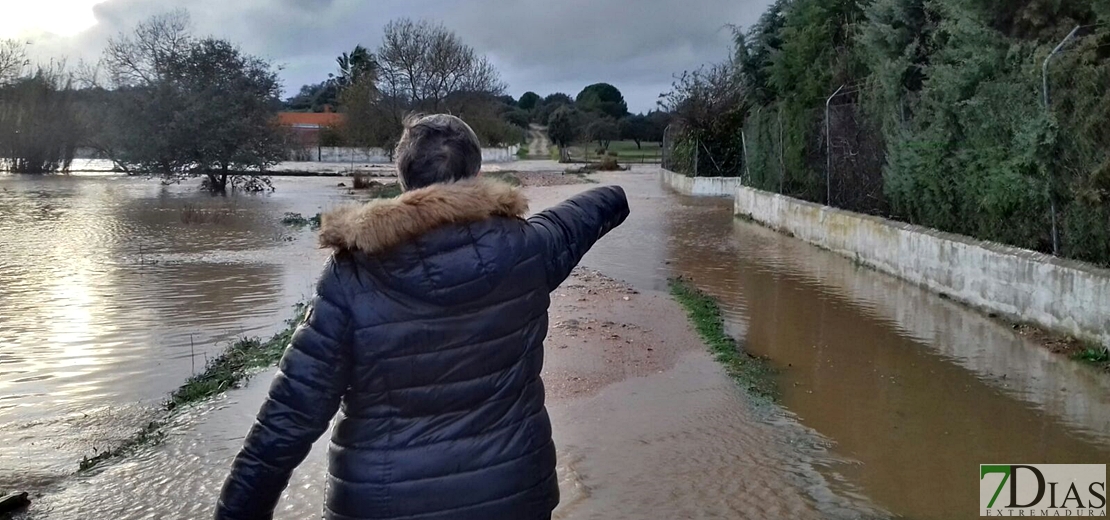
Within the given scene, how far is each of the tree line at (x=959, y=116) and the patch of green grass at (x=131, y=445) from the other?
6901 millimetres

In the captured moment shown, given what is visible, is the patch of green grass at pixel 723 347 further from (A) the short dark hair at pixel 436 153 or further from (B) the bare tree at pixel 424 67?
(B) the bare tree at pixel 424 67

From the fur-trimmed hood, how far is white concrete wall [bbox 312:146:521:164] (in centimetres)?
5758

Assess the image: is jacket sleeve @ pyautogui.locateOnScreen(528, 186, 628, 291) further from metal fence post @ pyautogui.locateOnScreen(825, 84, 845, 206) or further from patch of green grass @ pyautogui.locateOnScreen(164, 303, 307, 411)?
metal fence post @ pyautogui.locateOnScreen(825, 84, 845, 206)

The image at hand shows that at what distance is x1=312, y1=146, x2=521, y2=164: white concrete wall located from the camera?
208ft

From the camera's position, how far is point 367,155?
65.0 m

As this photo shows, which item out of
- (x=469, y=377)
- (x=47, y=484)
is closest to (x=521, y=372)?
(x=469, y=377)

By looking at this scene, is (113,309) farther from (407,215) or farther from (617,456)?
(407,215)

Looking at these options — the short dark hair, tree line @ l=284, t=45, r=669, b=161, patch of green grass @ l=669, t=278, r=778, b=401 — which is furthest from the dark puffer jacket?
tree line @ l=284, t=45, r=669, b=161

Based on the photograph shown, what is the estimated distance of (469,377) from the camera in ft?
8.20

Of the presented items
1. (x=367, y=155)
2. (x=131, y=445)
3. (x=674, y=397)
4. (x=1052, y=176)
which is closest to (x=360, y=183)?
(x=1052, y=176)

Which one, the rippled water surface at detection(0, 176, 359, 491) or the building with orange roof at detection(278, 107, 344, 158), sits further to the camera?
the building with orange roof at detection(278, 107, 344, 158)

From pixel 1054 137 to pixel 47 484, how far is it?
7.63 metres

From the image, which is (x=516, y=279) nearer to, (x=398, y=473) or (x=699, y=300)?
(x=398, y=473)

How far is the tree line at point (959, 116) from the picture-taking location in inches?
313
